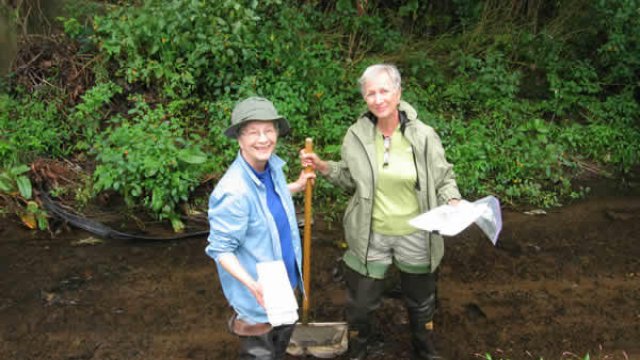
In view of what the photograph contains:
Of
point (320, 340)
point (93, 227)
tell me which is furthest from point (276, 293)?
point (93, 227)

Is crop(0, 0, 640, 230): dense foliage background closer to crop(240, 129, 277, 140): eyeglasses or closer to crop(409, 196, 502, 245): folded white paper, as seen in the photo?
crop(409, 196, 502, 245): folded white paper

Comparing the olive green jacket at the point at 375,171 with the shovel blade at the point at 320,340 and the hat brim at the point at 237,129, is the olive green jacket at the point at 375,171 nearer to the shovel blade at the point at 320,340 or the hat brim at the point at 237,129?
the hat brim at the point at 237,129

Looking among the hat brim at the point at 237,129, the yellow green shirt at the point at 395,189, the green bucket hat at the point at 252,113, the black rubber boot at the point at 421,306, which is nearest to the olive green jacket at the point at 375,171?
the yellow green shirt at the point at 395,189

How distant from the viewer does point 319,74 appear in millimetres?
6785

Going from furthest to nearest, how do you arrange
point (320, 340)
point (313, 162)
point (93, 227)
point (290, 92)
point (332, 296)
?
point (290, 92) → point (93, 227) → point (332, 296) → point (320, 340) → point (313, 162)

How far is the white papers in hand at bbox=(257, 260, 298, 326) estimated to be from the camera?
2.35 m

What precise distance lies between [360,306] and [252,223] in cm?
116

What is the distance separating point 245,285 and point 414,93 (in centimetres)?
498

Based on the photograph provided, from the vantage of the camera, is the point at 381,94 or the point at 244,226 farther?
the point at 381,94

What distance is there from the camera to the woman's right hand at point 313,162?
10.5 feet

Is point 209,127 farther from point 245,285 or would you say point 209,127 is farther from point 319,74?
point 245,285

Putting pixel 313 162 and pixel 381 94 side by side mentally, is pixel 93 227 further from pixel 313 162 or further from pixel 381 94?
pixel 381 94

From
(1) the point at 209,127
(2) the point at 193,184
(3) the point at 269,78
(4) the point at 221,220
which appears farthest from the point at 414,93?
(4) the point at 221,220

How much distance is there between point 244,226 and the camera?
2441 mm
